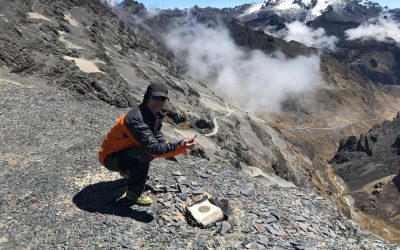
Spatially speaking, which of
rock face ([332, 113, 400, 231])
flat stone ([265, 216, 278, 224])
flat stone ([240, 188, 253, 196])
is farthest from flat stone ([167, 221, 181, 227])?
rock face ([332, 113, 400, 231])

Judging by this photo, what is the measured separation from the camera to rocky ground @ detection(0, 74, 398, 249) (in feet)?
41.1

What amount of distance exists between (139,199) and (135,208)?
0.29 m

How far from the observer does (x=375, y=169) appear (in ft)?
336

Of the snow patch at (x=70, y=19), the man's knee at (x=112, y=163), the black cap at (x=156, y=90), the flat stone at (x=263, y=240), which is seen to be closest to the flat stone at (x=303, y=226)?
the flat stone at (x=263, y=240)

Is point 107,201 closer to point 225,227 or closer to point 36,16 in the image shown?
point 225,227

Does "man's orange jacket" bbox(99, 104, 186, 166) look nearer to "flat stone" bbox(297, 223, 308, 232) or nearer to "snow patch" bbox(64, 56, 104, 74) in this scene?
"flat stone" bbox(297, 223, 308, 232)

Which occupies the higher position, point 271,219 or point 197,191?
point 197,191

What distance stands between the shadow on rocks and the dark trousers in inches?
24.5

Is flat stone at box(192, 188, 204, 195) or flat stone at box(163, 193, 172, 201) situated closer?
flat stone at box(163, 193, 172, 201)

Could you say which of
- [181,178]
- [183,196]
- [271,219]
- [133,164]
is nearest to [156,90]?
[133,164]

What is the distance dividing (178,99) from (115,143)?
1990 inches

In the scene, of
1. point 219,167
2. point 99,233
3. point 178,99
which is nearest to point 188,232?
point 99,233

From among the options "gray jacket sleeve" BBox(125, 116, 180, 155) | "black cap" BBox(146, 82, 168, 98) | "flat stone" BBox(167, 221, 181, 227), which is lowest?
"flat stone" BBox(167, 221, 181, 227)

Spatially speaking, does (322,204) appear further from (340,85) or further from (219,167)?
(340,85)
